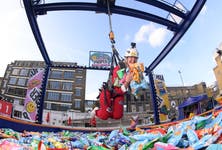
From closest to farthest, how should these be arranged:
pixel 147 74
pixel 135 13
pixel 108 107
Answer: pixel 108 107 → pixel 135 13 → pixel 147 74

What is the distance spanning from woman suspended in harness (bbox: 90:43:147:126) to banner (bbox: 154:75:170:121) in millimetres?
3759

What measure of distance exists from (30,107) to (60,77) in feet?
90.3

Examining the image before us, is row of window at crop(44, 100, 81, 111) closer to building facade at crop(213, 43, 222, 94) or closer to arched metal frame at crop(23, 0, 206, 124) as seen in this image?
building facade at crop(213, 43, 222, 94)

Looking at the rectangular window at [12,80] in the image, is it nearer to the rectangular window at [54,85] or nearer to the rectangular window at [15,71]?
the rectangular window at [15,71]

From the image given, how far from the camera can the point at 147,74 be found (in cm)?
644

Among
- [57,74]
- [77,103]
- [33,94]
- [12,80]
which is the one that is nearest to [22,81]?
[12,80]

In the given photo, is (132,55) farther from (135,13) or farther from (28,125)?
(28,125)

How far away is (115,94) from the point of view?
12.7 ft

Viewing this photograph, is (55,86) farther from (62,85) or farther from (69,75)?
(69,75)

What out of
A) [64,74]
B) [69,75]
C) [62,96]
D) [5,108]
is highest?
[64,74]

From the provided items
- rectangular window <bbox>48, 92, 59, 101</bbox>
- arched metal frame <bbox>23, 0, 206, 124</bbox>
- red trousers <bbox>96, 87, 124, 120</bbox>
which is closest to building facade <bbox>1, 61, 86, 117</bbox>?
rectangular window <bbox>48, 92, 59, 101</bbox>

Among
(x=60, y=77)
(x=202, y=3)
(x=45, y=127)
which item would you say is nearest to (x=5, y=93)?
(x=60, y=77)

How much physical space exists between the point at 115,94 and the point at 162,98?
5370 millimetres

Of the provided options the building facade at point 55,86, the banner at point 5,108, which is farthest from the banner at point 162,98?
the building facade at point 55,86
